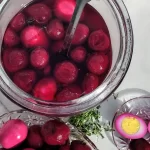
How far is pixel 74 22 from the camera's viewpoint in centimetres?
91

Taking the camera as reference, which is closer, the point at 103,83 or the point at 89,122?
the point at 103,83

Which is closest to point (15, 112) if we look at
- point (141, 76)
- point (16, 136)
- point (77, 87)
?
point (16, 136)

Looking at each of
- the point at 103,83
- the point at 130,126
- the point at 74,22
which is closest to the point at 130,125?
the point at 130,126

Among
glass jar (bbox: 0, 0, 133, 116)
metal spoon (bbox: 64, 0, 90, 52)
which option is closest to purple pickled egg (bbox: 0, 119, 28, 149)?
glass jar (bbox: 0, 0, 133, 116)

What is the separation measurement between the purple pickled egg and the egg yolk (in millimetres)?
246

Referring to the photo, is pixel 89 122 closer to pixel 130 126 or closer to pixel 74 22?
pixel 130 126

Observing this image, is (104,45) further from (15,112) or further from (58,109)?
(15,112)

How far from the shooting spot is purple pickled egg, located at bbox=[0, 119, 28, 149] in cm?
100

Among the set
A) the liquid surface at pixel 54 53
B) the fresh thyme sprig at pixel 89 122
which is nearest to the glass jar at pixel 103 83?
the liquid surface at pixel 54 53

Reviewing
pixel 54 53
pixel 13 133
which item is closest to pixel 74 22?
pixel 54 53

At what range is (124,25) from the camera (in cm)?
95

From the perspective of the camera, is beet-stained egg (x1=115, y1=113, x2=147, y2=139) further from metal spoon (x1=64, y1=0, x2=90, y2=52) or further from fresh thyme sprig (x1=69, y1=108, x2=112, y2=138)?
metal spoon (x1=64, y1=0, x2=90, y2=52)

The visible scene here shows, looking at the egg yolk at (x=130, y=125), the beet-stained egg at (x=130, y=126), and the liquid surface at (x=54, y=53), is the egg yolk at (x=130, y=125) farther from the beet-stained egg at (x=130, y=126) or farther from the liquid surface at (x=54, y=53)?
the liquid surface at (x=54, y=53)

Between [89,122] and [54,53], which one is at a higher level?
[54,53]
